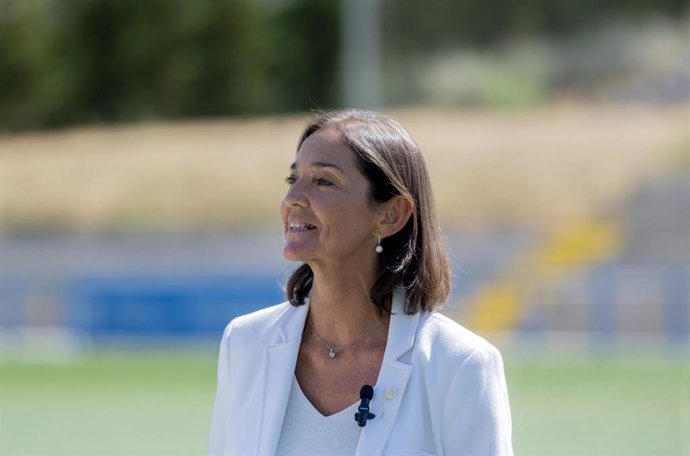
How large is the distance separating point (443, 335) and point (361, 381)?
0.24m

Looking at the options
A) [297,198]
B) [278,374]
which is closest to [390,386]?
[278,374]

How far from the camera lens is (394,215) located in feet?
12.2

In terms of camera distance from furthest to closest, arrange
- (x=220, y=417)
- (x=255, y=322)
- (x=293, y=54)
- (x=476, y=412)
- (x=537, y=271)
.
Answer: (x=293, y=54) → (x=537, y=271) → (x=255, y=322) → (x=220, y=417) → (x=476, y=412)

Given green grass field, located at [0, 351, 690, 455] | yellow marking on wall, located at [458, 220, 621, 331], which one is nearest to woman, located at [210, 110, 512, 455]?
green grass field, located at [0, 351, 690, 455]

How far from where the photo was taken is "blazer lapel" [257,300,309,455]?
139 inches

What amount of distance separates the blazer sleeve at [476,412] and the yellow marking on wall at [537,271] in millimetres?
18166

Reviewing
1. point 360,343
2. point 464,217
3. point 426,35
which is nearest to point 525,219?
point 464,217

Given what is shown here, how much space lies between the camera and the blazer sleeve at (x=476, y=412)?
3.38 m

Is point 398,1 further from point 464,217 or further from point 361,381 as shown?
point 361,381

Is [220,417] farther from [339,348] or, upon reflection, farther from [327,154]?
[327,154]

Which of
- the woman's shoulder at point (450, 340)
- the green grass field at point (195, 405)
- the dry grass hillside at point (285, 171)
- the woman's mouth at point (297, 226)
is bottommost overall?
the green grass field at point (195, 405)

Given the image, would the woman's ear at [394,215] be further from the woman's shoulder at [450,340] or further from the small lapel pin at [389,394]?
the small lapel pin at [389,394]

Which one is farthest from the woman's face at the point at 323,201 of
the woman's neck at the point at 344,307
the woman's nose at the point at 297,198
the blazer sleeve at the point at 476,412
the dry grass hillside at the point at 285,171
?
the dry grass hillside at the point at 285,171

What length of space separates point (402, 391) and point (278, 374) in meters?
0.35
